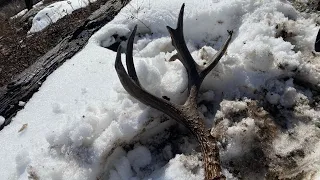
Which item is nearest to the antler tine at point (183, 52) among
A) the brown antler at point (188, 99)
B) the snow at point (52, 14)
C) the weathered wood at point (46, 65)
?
the brown antler at point (188, 99)

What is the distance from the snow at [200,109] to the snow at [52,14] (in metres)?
3.25

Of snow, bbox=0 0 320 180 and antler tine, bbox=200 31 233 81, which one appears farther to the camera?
antler tine, bbox=200 31 233 81

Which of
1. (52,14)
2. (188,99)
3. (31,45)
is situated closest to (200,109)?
(188,99)

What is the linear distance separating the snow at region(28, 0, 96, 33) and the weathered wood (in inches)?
84.9

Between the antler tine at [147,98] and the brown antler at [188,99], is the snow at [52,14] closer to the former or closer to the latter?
the brown antler at [188,99]

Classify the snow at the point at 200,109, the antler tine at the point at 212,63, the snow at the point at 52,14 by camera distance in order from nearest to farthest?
the snow at the point at 200,109 < the antler tine at the point at 212,63 < the snow at the point at 52,14

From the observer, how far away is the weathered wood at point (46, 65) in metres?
5.11

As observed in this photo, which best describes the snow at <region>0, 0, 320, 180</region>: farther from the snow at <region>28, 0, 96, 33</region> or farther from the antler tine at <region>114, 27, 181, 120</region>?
the snow at <region>28, 0, 96, 33</region>

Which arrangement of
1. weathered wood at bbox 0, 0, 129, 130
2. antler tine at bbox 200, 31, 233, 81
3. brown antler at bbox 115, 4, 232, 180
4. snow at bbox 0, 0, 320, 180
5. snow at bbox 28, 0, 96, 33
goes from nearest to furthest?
brown antler at bbox 115, 4, 232, 180, snow at bbox 0, 0, 320, 180, antler tine at bbox 200, 31, 233, 81, weathered wood at bbox 0, 0, 129, 130, snow at bbox 28, 0, 96, 33

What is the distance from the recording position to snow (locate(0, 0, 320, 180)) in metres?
3.83

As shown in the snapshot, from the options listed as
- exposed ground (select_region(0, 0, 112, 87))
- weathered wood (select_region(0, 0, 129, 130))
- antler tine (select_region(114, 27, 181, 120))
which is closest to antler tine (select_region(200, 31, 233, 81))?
antler tine (select_region(114, 27, 181, 120))

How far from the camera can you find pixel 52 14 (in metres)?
9.41

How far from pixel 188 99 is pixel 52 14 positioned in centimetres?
638

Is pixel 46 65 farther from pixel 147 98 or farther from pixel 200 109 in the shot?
pixel 200 109
